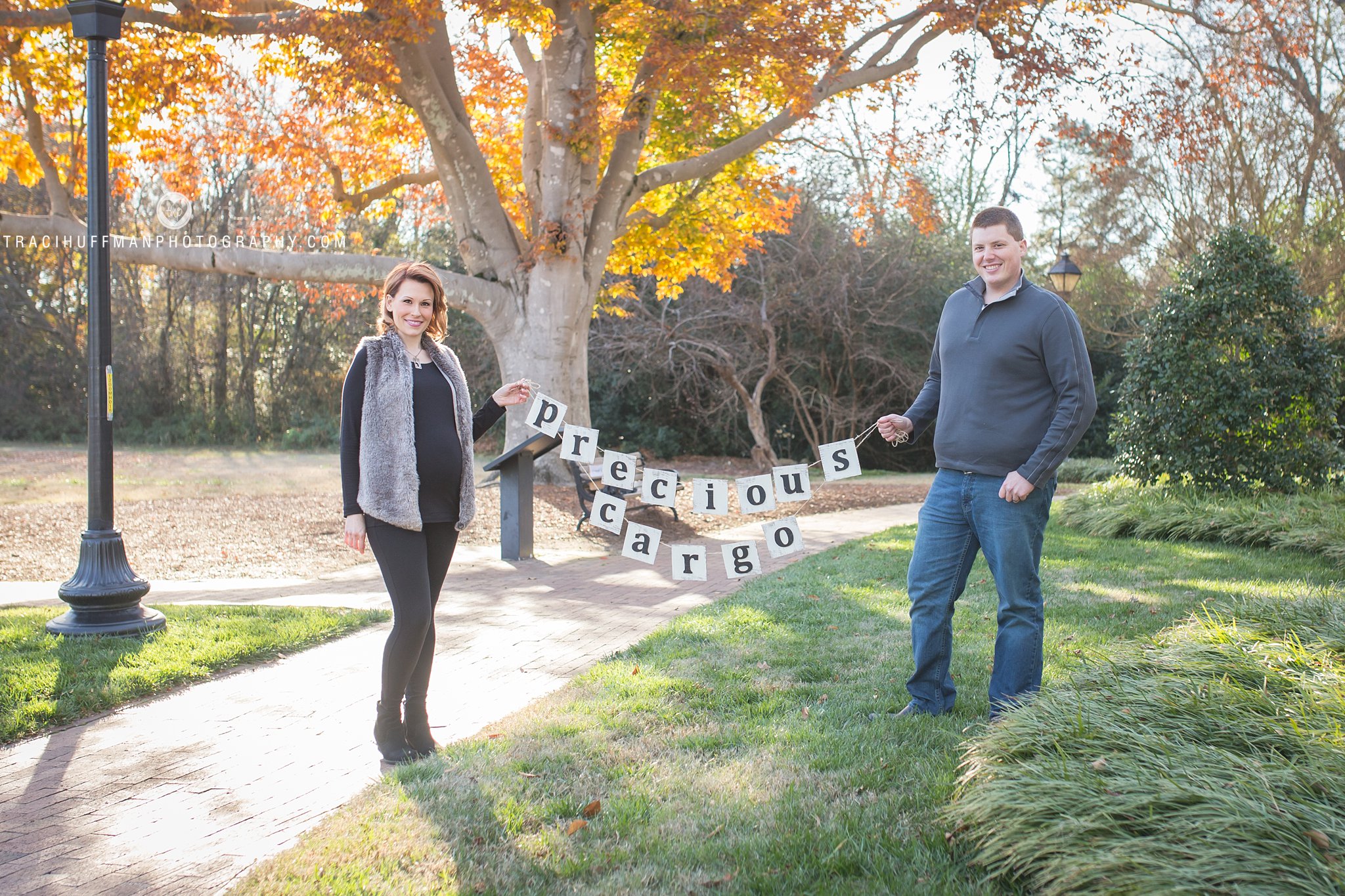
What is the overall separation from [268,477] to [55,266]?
12930 mm

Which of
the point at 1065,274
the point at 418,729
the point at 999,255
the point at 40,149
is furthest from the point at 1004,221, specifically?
the point at 1065,274

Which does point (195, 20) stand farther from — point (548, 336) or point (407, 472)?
point (407, 472)

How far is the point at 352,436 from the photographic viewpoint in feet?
11.9

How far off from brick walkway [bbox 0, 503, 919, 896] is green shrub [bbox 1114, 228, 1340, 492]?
599 centimetres

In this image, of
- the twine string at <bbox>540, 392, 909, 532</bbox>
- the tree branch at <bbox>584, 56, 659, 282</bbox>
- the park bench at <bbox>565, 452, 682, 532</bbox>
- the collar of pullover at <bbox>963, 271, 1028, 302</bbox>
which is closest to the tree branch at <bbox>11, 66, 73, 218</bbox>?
the twine string at <bbox>540, 392, 909, 532</bbox>

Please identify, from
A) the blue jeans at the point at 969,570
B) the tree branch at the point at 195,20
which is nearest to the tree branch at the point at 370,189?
the tree branch at the point at 195,20

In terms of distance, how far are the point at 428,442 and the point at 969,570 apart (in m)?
2.21

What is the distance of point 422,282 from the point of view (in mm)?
3820

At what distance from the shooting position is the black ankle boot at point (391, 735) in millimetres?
3803

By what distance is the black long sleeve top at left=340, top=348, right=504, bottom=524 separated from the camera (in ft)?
11.9

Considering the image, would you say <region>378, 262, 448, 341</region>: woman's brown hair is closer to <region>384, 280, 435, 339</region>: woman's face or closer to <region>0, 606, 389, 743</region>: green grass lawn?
<region>384, 280, 435, 339</region>: woman's face

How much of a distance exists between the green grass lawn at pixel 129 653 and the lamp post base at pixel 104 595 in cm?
12

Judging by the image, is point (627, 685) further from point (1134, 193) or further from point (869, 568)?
point (1134, 193)

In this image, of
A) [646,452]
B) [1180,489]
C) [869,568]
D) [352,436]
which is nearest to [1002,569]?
[352,436]
